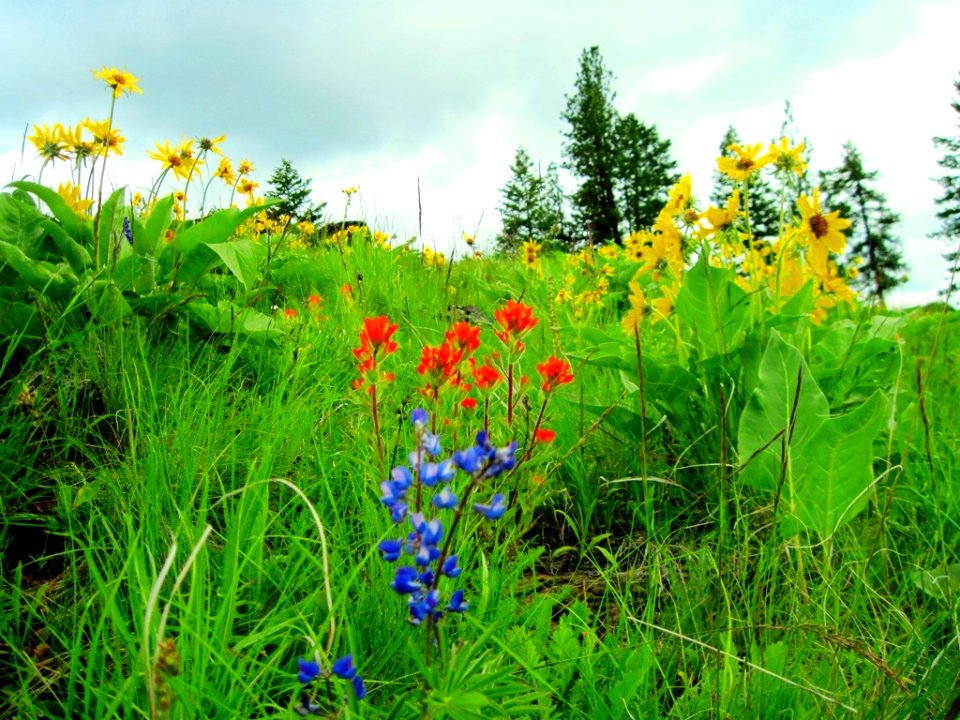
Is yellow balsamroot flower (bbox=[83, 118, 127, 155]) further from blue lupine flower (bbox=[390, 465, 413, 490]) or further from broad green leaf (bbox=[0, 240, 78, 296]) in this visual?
blue lupine flower (bbox=[390, 465, 413, 490])

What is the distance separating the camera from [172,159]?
3285mm

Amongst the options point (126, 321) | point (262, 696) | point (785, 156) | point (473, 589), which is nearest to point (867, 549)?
point (473, 589)

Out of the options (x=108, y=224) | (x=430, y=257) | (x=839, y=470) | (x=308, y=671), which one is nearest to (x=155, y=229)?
(x=108, y=224)

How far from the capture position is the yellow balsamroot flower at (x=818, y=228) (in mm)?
2143

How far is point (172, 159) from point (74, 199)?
2.48ft

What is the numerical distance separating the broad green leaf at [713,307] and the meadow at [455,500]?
1 cm

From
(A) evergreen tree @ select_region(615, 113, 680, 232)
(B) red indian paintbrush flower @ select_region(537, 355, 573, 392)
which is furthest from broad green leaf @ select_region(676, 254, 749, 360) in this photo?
(A) evergreen tree @ select_region(615, 113, 680, 232)

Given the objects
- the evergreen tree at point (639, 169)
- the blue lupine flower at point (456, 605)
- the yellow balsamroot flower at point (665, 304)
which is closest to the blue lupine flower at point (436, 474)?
the blue lupine flower at point (456, 605)

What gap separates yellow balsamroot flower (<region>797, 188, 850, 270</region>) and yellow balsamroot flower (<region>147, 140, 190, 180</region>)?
2722mm

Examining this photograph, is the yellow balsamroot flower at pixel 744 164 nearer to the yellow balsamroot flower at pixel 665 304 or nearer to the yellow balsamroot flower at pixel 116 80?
the yellow balsamroot flower at pixel 665 304

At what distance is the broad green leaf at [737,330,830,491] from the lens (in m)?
1.76

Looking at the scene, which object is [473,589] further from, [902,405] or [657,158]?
[657,158]

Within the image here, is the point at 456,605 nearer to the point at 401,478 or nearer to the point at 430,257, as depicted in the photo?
the point at 401,478

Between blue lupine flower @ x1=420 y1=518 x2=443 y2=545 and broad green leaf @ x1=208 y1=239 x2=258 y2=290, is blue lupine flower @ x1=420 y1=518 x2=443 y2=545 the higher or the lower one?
the lower one
